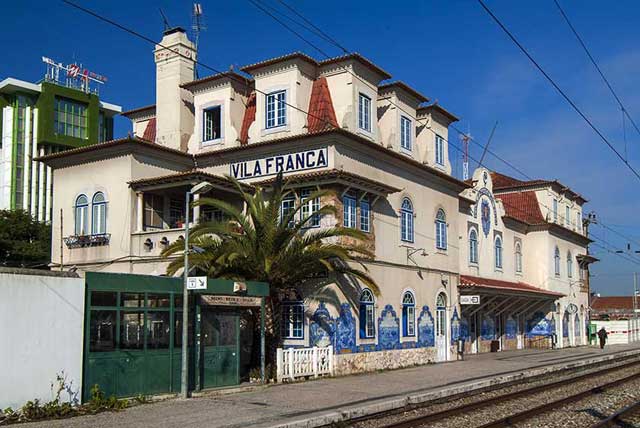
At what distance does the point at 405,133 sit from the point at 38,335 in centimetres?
1720

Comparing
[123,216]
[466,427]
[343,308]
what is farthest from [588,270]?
[466,427]

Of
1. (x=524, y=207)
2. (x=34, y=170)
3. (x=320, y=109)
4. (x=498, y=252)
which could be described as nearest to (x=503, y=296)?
(x=498, y=252)

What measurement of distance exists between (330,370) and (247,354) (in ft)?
8.34

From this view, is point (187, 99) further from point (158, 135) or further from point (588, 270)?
point (588, 270)

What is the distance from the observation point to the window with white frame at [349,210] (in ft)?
76.3

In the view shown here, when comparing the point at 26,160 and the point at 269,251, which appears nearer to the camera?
the point at 269,251

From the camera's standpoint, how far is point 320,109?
2495cm

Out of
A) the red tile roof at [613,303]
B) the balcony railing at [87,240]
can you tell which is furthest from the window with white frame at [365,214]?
the red tile roof at [613,303]

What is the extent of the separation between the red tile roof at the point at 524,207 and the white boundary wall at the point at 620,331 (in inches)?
628

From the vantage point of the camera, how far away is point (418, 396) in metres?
17.0

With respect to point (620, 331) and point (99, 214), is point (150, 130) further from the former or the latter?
point (620, 331)

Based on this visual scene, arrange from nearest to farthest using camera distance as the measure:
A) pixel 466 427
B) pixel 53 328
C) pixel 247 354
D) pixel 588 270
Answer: pixel 466 427 < pixel 53 328 < pixel 247 354 < pixel 588 270

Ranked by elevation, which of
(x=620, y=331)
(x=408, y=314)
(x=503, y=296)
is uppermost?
(x=503, y=296)

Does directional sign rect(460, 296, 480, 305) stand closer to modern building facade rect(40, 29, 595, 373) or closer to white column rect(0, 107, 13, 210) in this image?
modern building facade rect(40, 29, 595, 373)
